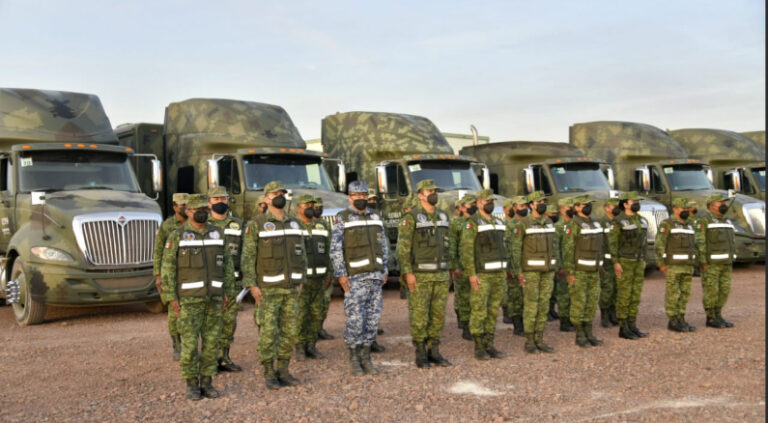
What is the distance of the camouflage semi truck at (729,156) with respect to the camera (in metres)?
17.4

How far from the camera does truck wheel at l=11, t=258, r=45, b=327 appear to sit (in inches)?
368

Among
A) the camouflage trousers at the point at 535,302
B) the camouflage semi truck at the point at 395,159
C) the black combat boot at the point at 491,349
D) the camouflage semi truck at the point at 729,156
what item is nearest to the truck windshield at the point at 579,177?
the camouflage semi truck at the point at 395,159

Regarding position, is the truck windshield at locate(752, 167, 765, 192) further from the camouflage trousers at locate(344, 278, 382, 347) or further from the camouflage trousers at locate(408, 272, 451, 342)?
the camouflage trousers at locate(344, 278, 382, 347)

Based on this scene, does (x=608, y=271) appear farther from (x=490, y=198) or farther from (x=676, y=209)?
(x=490, y=198)

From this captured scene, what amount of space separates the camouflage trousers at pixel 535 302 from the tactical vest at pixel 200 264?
336cm

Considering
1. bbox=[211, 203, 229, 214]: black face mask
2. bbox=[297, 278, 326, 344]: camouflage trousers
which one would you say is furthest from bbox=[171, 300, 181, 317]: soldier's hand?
bbox=[297, 278, 326, 344]: camouflage trousers

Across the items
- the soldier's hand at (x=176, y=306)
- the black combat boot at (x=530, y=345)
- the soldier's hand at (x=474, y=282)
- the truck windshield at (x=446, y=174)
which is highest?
the truck windshield at (x=446, y=174)

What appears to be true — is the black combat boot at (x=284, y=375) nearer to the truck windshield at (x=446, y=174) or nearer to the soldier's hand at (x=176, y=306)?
the soldier's hand at (x=176, y=306)

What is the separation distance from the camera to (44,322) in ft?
32.0

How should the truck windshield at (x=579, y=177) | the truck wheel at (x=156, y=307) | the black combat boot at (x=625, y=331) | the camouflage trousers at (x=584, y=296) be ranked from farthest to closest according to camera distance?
1. the truck windshield at (x=579, y=177)
2. the truck wheel at (x=156, y=307)
3. the black combat boot at (x=625, y=331)
4. the camouflage trousers at (x=584, y=296)

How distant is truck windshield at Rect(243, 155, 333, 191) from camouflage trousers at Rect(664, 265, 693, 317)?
5.33m

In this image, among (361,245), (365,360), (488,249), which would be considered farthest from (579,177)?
(365,360)

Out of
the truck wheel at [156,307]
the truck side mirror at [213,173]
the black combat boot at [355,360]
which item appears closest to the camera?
the black combat boot at [355,360]

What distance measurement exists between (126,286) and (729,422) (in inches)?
287
